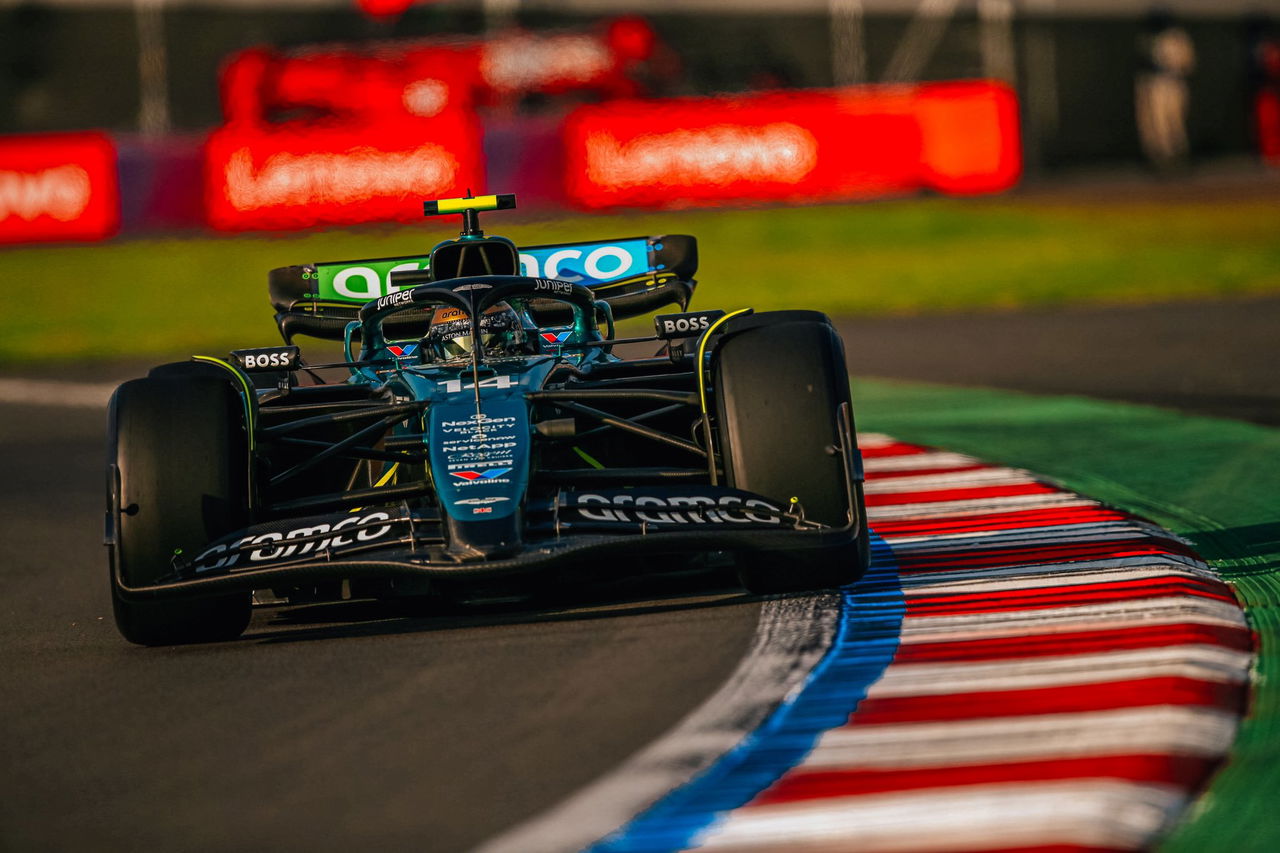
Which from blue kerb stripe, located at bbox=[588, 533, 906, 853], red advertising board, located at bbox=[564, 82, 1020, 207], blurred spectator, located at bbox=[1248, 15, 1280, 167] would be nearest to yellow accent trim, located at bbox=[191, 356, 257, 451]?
blue kerb stripe, located at bbox=[588, 533, 906, 853]

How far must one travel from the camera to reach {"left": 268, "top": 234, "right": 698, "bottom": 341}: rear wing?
9.16 meters

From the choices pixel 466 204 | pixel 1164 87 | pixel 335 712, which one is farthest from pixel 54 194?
pixel 335 712

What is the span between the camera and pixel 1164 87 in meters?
30.2

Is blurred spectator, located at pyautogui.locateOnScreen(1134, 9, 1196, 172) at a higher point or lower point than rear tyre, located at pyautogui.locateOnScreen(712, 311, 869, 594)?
higher

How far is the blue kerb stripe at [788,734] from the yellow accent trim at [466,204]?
2.84 meters

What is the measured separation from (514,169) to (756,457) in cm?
1851

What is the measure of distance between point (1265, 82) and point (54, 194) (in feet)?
58.5

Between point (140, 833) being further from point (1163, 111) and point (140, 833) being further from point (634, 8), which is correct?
point (1163, 111)

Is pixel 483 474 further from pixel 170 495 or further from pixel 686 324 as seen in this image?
pixel 686 324

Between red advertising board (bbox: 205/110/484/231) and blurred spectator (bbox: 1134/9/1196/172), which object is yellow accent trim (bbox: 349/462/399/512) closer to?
red advertising board (bbox: 205/110/484/231)

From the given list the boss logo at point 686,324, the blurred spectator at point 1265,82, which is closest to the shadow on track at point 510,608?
the boss logo at point 686,324

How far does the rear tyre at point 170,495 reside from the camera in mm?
6426

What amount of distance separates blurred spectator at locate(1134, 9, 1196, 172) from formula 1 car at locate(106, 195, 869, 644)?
2437 centimetres

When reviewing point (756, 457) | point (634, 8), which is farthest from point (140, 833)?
point (634, 8)
